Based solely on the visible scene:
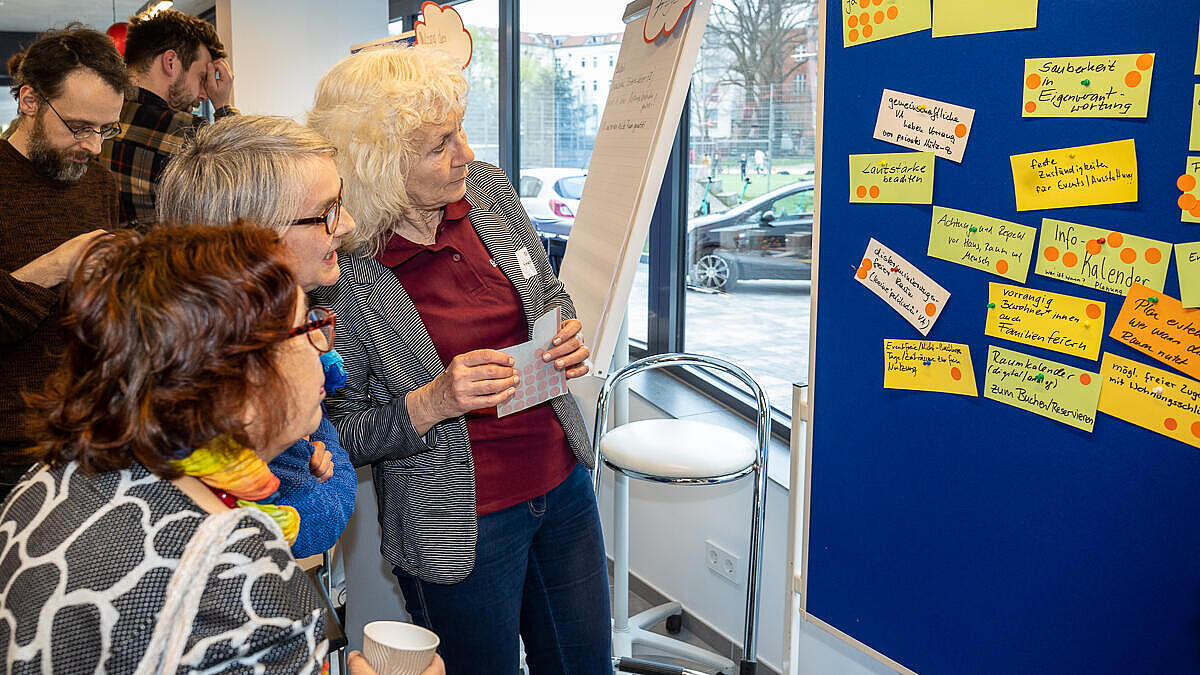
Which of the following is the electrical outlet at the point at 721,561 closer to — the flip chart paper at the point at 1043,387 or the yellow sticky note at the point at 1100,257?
the flip chart paper at the point at 1043,387

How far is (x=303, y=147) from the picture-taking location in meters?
1.27

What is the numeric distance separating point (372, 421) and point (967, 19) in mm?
1133

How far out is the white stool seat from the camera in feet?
7.35

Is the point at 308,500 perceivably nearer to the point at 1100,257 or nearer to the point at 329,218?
the point at 329,218

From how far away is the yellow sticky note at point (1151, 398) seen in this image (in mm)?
1191

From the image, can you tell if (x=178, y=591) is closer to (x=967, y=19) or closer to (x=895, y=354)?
(x=895, y=354)

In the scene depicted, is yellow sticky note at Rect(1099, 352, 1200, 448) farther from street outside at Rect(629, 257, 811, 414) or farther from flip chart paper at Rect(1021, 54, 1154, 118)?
street outside at Rect(629, 257, 811, 414)

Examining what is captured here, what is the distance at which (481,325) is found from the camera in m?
1.59

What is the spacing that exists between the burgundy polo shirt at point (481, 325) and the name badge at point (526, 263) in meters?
0.04

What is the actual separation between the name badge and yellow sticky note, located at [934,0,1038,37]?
2.57 feet

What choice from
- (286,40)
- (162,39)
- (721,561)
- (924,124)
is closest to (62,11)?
(286,40)

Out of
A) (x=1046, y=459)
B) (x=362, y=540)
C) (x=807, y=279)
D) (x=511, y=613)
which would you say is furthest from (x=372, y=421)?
(x=807, y=279)

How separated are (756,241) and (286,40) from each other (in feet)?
11.2

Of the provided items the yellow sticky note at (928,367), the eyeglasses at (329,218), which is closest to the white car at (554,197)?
the yellow sticky note at (928,367)
